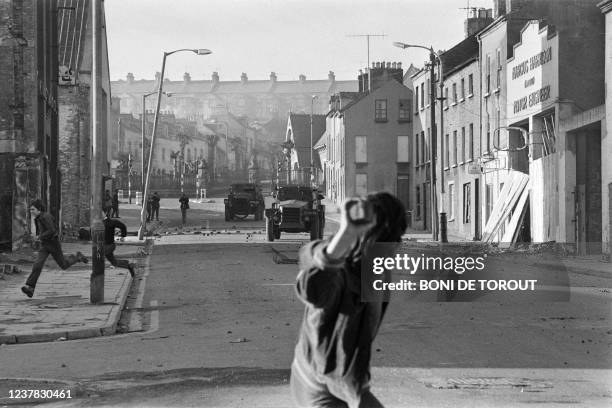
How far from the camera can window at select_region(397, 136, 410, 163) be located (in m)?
53.0

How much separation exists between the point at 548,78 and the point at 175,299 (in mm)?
22986

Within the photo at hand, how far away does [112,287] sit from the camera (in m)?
21.7

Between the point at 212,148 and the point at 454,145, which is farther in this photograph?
the point at 212,148

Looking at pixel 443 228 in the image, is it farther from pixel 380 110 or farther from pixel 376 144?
pixel 380 110

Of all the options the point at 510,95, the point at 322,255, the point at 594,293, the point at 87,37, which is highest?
the point at 87,37

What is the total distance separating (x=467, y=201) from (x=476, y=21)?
42.6 ft

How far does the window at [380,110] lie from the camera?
5548 centimetres

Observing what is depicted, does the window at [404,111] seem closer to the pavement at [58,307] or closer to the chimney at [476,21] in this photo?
the chimney at [476,21]

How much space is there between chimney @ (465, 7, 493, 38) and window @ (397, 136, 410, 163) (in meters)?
8.75

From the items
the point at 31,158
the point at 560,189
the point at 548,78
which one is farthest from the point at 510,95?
the point at 31,158

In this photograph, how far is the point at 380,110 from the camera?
5978cm

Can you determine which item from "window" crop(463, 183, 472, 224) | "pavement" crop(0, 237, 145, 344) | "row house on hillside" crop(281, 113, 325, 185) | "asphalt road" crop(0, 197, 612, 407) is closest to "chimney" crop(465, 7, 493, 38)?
"window" crop(463, 183, 472, 224)

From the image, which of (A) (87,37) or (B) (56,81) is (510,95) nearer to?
(B) (56,81)

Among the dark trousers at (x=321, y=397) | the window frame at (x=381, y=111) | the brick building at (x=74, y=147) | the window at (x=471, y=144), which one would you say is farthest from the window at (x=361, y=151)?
the dark trousers at (x=321, y=397)
